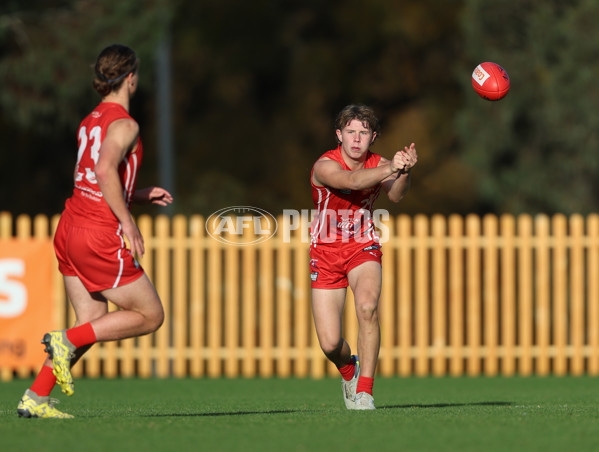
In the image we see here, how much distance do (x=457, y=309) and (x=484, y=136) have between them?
232 inches

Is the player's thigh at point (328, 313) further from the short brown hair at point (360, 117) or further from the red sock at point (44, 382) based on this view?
the red sock at point (44, 382)

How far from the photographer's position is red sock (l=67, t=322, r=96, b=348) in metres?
6.29

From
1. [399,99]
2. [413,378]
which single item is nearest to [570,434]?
[413,378]

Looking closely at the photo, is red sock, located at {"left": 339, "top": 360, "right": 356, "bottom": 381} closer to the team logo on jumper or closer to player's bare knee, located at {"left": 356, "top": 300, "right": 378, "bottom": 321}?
player's bare knee, located at {"left": 356, "top": 300, "right": 378, "bottom": 321}

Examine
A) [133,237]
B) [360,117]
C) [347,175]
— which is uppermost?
[360,117]

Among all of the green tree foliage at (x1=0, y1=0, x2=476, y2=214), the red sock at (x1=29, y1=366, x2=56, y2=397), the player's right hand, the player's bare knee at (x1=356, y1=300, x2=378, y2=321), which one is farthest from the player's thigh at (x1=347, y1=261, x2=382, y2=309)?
the green tree foliage at (x1=0, y1=0, x2=476, y2=214)

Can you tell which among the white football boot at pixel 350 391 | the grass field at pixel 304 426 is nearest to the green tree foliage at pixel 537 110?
the grass field at pixel 304 426

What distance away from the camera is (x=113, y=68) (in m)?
6.46

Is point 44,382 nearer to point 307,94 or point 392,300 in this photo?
point 392,300

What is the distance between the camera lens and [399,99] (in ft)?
83.2

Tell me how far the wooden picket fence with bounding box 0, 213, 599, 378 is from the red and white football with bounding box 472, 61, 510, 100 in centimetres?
479

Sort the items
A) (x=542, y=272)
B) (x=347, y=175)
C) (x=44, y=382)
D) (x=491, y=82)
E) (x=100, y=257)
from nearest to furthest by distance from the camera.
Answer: (x=100, y=257), (x=44, y=382), (x=347, y=175), (x=491, y=82), (x=542, y=272)

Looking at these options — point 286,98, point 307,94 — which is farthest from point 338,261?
point 286,98

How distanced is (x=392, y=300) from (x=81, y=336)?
7551 millimetres
